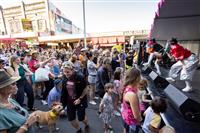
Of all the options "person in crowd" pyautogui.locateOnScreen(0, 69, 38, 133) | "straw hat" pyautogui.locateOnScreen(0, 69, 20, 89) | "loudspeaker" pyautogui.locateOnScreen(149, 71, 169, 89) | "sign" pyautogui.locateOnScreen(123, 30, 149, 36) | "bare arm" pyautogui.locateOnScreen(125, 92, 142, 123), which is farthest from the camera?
"sign" pyautogui.locateOnScreen(123, 30, 149, 36)

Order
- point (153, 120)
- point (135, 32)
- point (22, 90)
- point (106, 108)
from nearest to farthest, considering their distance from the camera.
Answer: point (153, 120) < point (106, 108) < point (22, 90) < point (135, 32)

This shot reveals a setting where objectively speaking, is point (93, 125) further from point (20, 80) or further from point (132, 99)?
point (132, 99)

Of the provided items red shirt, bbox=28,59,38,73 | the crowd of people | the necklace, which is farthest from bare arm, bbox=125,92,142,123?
red shirt, bbox=28,59,38,73

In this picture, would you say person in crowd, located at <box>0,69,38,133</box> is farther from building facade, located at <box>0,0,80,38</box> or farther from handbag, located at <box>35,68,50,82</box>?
building facade, located at <box>0,0,80,38</box>

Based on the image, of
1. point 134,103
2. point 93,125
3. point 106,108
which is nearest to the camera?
point 134,103

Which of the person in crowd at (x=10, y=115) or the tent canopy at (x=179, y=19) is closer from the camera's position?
the person in crowd at (x=10, y=115)

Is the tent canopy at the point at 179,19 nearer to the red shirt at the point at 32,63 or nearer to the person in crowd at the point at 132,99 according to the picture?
the person in crowd at the point at 132,99

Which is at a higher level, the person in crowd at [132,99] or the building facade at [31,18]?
the building facade at [31,18]

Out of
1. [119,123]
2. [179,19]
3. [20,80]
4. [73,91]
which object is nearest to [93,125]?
[119,123]

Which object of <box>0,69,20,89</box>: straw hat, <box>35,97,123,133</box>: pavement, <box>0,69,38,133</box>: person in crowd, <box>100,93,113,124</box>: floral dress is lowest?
<box>35,97,123,133</box>: pavement

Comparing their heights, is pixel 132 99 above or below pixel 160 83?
above

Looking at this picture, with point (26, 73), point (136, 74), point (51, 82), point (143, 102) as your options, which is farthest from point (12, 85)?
point (51, 82)

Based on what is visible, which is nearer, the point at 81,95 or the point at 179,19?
the point at 81,95

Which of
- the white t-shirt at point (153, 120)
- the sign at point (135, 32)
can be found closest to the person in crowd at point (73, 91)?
the white t-shirt at point (153, 120)
